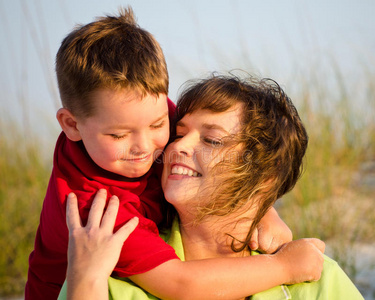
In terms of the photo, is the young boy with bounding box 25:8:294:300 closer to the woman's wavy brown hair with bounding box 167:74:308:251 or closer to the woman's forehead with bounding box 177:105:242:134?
the woman's forehead with bounding box 177:105:242:134

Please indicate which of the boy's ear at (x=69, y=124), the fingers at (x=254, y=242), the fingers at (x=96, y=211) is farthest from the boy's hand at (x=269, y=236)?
the boy's ear at (x=69, y=124)

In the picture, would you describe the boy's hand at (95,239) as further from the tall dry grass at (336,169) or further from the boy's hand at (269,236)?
the tall dry grass at (336,169)

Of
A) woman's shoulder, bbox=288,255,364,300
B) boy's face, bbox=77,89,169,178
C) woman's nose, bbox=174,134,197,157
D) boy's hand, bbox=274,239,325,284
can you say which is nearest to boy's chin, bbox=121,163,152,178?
boy's face, bbox=77,89,169,178

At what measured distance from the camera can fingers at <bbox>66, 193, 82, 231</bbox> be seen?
2.09 metres

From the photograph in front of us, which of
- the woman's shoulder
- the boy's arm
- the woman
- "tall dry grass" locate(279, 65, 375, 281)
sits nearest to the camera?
the boy's arm

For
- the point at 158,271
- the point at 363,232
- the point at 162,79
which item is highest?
the point at 162,79

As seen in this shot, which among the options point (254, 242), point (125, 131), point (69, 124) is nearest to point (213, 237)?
point (254, 242)

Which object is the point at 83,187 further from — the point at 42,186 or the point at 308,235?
the point at 42,186

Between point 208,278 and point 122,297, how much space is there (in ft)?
1.26

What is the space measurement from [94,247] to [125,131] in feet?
1.89

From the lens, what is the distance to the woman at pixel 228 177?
2.24 metres

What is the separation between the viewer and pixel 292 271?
7.14 feet

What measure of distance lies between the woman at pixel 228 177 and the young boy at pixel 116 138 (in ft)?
0.51

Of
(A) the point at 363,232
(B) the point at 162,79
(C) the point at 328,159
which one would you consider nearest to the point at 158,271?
(B) the point at 162,79
